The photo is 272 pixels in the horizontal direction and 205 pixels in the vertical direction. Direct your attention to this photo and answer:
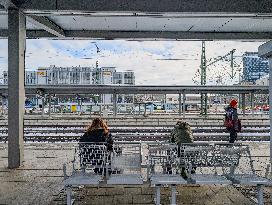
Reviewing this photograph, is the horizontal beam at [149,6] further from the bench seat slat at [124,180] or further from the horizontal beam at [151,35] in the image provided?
the bench seat slat at [124,180]

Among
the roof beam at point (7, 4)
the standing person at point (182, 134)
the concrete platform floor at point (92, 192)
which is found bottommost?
the concrete platform floor at point (92, 192)

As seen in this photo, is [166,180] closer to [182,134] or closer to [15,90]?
[182,134]

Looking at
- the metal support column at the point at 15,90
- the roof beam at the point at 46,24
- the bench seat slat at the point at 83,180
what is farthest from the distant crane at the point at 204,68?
the bench seat slat at the point at 83,180

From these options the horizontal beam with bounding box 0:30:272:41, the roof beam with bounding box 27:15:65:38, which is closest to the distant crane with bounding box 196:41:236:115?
the horizontal beam with bounding box 0:30:272:41

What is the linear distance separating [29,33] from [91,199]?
9.44m

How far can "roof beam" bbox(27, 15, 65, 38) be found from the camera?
11.0 meters

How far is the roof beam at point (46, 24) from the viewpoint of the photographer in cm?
1103

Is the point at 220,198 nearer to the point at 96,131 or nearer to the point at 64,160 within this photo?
the point at 96,131

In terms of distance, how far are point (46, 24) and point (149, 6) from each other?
12.8 feet

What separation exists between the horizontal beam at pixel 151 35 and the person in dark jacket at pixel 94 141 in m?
7.46

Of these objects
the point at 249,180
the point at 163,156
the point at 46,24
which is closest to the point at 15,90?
the point at 46,24

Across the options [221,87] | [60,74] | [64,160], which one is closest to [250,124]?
[221,87]

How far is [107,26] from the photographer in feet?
44.0

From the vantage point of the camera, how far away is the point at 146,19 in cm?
1211
